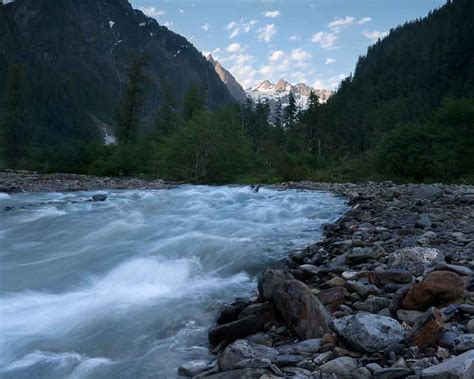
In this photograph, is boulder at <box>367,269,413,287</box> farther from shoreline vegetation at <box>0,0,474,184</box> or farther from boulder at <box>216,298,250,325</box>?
shoreline vegetation at <box>0,0,474,184</box>

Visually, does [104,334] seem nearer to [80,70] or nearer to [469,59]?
[469,59]

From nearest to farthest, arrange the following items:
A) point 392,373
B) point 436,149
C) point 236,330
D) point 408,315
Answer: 1. point 392,373
2. point 408,315
3. point 236,330
4. point 436,149

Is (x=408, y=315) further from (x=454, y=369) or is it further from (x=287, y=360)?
(x=454, y=369)

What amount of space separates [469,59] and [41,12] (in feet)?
539

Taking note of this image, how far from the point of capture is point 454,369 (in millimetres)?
2316

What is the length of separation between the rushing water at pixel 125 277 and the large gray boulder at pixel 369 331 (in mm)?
1527

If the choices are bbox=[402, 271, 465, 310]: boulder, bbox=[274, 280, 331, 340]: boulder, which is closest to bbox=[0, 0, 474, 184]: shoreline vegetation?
bbox=[402, 271, 465, 310]: boulder

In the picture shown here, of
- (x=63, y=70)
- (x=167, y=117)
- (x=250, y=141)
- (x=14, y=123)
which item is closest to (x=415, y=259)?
(x=250, y=141)

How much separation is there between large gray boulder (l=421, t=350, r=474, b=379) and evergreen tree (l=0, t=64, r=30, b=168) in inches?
Result: 1748

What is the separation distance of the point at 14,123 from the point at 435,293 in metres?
44.1

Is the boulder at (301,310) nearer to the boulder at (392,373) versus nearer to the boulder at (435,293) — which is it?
the boulder at (435,293)

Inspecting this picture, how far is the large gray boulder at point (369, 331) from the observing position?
309 cm

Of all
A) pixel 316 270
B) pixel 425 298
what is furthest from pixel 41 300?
pixel 425 298

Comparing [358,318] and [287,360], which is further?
[358,318]
